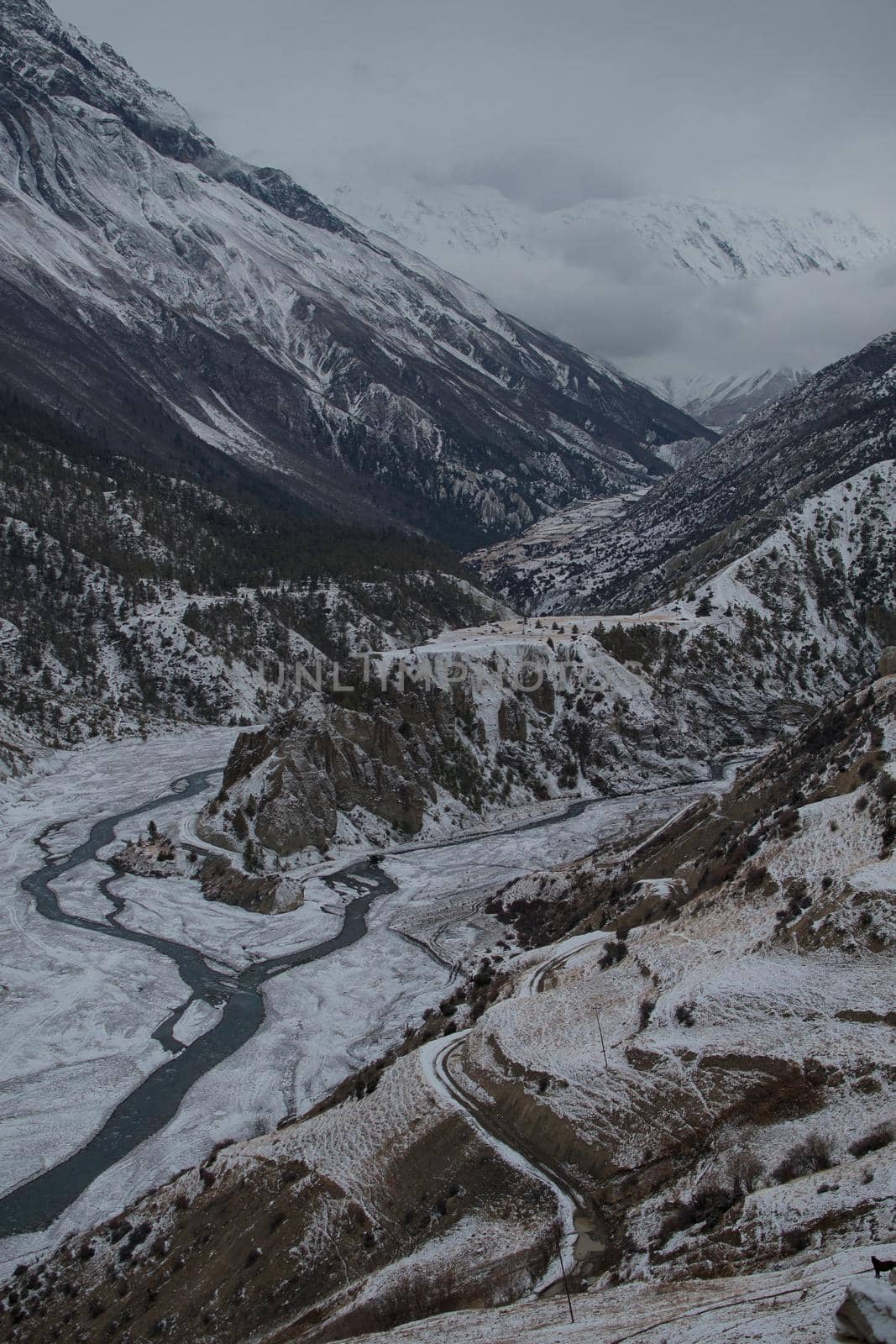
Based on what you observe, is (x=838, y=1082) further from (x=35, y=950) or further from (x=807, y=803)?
(x=35, y=950)

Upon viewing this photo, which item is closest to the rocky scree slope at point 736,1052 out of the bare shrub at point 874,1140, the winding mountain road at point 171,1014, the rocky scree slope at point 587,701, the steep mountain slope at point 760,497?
the bare shrub at point 874,1140

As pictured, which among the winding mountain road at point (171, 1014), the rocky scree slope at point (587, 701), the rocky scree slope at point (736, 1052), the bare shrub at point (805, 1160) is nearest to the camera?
the rocky scree slope at point (736, 1052)

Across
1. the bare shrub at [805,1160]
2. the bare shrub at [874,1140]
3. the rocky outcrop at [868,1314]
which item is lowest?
the bare shrub at [805,1160]

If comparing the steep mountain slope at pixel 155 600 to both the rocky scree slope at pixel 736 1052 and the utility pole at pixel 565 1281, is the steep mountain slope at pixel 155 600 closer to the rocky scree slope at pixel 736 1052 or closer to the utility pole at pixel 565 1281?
the rocky scree slope at pixel 736 1052

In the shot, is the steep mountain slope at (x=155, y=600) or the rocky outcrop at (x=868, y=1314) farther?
the steep mountain slope at (x=155, y=600)

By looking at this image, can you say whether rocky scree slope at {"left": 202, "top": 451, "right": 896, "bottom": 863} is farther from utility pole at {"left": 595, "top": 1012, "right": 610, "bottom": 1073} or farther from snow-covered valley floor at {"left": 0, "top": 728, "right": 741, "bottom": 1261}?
utility pole at {"left": 595, "top": 1012, "right": 610, "bottom": 1073}

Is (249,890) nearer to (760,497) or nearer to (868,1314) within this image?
(868,1314)

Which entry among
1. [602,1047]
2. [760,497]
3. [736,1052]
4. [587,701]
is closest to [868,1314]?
[736,1052]

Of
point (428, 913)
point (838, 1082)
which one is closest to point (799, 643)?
point (428, 913)
